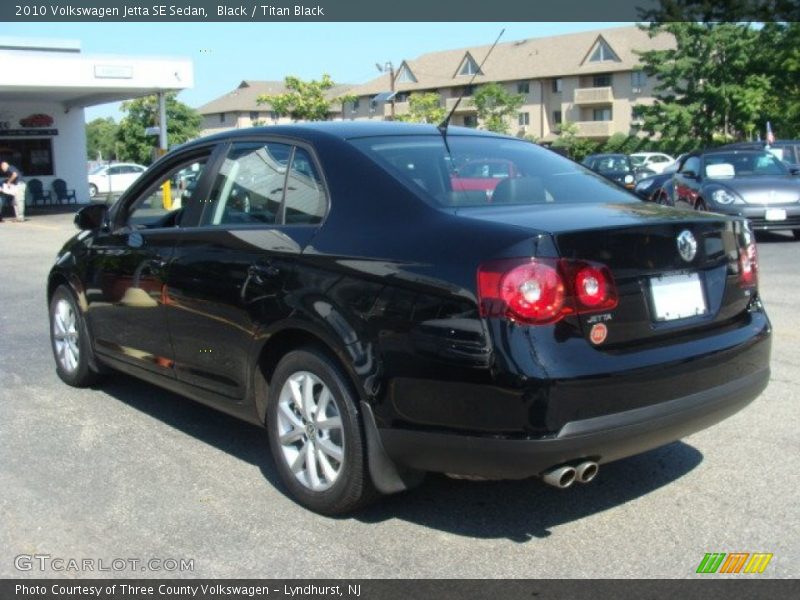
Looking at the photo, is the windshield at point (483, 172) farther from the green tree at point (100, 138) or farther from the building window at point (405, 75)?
the green tree at point (100, 138)

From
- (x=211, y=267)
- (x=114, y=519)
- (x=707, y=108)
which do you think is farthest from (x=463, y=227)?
(x=707, y=108)

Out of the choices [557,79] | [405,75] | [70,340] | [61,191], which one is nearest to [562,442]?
[70,340]

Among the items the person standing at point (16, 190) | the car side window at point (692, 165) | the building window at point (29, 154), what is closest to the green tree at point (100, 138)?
the building window at point (29, 154)

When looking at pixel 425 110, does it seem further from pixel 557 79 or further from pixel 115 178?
pixel 115 178

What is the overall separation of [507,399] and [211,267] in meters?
1.91

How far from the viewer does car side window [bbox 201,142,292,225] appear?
448 cm

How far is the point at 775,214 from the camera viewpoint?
14055mm

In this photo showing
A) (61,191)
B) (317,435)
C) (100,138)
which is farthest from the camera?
(100,138)

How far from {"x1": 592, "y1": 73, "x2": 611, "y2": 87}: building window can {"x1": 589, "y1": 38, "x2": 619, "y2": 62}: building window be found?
1.19m

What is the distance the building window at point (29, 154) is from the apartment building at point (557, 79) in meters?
36.1

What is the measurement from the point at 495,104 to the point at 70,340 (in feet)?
198

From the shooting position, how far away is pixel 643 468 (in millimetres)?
4566

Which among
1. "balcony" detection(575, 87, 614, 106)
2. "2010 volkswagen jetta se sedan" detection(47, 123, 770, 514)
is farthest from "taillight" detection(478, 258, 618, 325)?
"balcony" detection(575, 87, 614, 106)

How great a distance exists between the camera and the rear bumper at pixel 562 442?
11.0 ft
